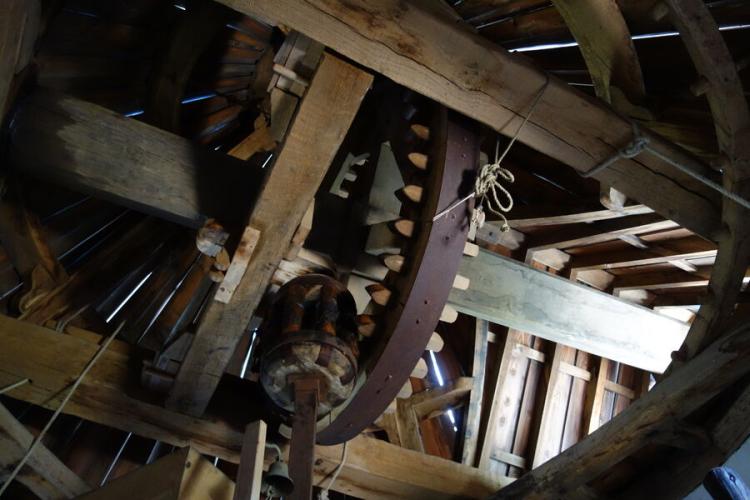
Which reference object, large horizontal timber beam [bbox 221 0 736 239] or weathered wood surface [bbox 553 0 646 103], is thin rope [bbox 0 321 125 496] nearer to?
large horizontal timber beam [bbox 221 0 736 239]

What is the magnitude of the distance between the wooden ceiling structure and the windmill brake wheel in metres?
0.17

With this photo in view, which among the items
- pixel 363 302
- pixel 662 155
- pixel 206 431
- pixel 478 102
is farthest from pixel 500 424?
pixel 478 102

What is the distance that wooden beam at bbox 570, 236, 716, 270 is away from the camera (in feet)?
9.23

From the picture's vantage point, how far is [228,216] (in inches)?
76.6

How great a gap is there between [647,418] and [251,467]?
154 cm

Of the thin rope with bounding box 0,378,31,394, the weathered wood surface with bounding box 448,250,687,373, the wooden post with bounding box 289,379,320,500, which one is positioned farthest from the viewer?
the weathered wood surface with bounding box 448,250,687,373

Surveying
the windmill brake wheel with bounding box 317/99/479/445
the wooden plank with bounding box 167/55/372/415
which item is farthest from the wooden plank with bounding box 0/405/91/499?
the windmill brake wheel with bounding box 317/99/479/445

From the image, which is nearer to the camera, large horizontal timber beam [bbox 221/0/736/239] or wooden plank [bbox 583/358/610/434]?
large horizontal timber beam [bbox 221/0/736/239]

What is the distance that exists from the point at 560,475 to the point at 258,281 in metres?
1.45

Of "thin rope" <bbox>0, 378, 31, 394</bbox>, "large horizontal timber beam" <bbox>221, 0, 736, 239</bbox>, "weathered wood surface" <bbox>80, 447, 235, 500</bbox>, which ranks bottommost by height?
"thin rope" <bbox>0, 378, 31, 394</bbox>

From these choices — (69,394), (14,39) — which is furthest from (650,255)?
(14,39)

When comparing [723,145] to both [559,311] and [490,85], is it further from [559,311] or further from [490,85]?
[559,311]

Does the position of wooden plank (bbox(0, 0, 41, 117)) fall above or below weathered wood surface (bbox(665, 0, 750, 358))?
below

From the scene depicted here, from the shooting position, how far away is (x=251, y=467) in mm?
1242
